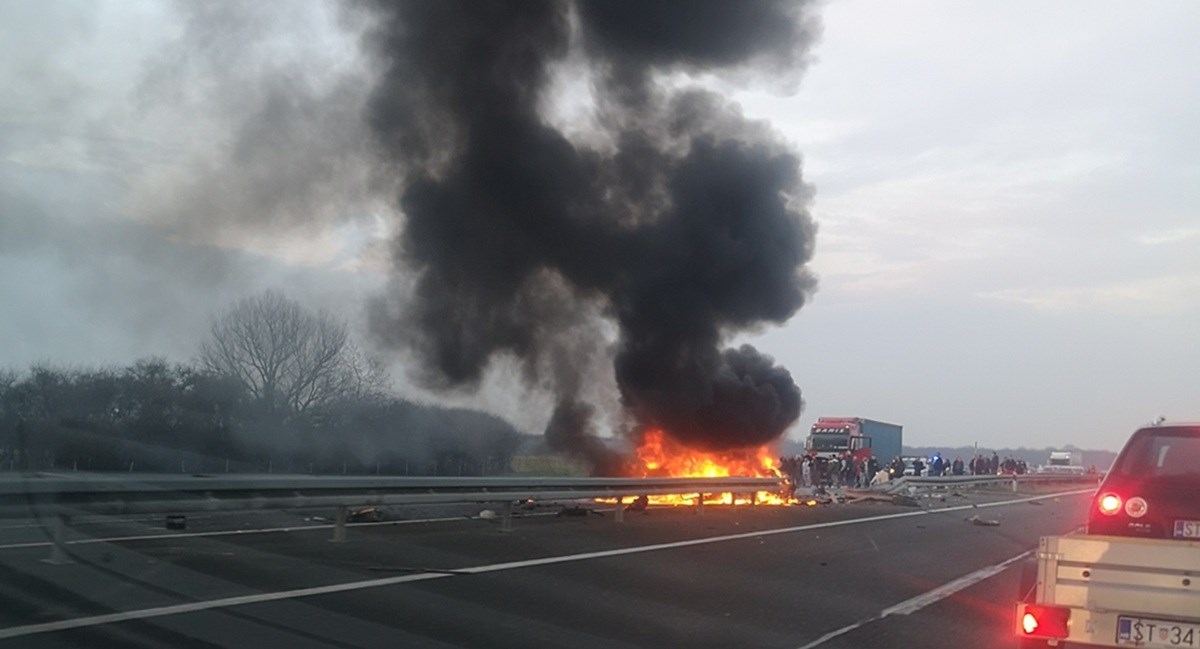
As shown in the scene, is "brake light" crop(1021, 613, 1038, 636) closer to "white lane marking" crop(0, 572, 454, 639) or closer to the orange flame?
"white lane marking" crop(0, 572, 454, 639)

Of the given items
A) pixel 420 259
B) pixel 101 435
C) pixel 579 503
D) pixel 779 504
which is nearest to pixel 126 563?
pixel 101 435

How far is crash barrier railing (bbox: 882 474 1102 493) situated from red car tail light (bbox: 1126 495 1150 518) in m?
25.2

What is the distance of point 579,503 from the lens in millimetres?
21203

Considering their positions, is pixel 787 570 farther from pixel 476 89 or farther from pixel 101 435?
pixel 476 89

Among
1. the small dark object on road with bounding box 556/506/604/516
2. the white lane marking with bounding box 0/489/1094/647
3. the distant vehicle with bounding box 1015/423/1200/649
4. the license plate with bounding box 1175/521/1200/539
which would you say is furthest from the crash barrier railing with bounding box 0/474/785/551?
the license plate with bounding box 1175/521/1200/539

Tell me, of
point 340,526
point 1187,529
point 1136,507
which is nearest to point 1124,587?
point 1187,529

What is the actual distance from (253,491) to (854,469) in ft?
124

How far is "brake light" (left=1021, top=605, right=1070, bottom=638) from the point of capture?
5.92 meters

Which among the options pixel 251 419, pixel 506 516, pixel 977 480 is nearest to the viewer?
pixel 506 516

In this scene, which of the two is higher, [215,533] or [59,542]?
[59,542]

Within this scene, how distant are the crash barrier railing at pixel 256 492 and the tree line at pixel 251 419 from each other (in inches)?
257

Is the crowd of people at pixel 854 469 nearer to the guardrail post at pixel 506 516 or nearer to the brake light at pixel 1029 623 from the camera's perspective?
the guardrail post at pixel 506 516

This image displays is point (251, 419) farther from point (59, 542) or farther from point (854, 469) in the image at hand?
point (854, 469)

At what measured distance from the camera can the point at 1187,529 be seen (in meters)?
6.45
